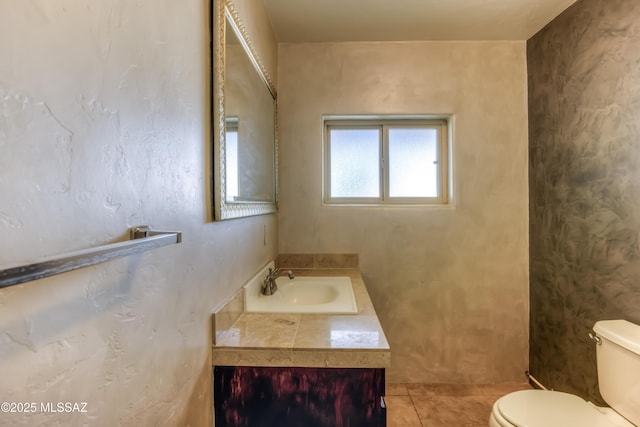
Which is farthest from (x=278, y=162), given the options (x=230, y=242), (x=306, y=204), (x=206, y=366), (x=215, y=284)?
(x=206, y=366)

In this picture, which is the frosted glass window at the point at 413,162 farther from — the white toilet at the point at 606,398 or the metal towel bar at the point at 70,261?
the metal towel bar at the point at 70,261

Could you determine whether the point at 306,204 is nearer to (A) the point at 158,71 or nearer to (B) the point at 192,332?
(B) the point at 192,332

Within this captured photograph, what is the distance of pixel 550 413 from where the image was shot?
1.30m

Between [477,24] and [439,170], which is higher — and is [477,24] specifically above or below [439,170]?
above

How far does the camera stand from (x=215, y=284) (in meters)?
1.09

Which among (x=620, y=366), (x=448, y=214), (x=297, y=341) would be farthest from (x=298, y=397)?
(x=448, y=214)

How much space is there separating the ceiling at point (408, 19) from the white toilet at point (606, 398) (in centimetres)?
178

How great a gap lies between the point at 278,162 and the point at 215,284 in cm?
127

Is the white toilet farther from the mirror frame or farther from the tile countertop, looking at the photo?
the mirror frame

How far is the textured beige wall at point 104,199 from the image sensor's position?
1.34 feet

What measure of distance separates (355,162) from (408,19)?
96 centimetres

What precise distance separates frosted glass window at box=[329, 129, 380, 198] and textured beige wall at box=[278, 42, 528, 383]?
0.58 feet

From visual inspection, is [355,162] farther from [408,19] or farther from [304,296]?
[304,296]

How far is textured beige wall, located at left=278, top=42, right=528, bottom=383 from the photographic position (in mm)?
2191
